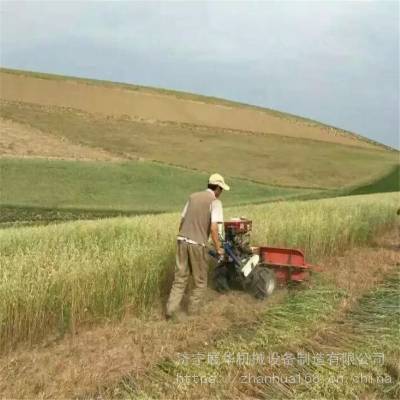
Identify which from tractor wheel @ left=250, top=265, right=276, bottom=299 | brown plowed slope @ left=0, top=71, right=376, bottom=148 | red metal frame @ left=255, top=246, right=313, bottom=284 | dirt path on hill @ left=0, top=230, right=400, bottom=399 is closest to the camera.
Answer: dirt path on hill @ left=0, top=230, right=400, bottom=399

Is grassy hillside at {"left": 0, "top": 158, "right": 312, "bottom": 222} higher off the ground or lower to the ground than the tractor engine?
higher

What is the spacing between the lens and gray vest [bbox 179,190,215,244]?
273 inches

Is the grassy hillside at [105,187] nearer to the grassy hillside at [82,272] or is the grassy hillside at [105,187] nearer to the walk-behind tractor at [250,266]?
the grassy hillside at [82,272]

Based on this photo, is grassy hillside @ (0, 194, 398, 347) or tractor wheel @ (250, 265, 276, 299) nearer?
grassy hillside @ (0, 194, 398, 347)

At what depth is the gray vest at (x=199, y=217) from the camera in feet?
22.7

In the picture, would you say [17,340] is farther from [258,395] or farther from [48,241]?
[48,241]

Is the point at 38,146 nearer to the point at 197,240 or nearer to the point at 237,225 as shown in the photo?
the point at 237,225

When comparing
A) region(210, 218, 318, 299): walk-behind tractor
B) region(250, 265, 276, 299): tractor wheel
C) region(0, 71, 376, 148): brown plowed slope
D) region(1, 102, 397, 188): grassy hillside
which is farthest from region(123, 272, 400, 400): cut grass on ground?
region(0, 71, 376, 148): brown plowed slope

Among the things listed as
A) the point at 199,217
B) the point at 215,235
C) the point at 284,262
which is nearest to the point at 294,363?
the point at 215,235

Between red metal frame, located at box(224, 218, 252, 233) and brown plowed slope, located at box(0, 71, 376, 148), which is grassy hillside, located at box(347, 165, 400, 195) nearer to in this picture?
brown plowed slope, located at box(0, 71, 376, 148)

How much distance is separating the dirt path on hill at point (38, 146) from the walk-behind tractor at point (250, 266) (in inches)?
953

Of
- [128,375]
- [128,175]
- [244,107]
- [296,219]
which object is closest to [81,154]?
[128,175]

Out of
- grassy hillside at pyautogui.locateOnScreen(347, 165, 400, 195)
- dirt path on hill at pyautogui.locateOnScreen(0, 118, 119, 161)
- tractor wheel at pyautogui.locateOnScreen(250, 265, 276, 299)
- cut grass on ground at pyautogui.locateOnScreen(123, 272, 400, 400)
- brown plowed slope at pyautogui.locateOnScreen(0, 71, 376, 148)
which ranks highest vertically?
brown plowed slope at pyautogui.locateOnScreen(0, 71, 376, 148)

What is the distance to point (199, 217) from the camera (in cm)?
696
